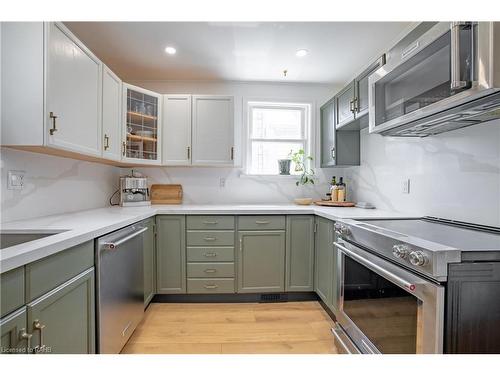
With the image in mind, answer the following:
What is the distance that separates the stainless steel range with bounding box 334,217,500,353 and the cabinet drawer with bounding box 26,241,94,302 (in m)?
1.46

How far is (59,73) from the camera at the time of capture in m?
1.48

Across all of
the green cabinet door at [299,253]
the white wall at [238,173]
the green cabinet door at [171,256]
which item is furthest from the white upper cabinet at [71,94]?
the green cabinet door at [299,253]

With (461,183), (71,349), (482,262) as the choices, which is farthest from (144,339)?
(461,183)

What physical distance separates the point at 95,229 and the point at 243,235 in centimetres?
137

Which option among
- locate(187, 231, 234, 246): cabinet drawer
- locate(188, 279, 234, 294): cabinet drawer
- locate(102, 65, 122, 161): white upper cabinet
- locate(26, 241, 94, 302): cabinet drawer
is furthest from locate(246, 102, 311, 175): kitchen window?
locate(26, 241, 94, 302): cabinet drawer

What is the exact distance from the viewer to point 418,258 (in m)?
1.00

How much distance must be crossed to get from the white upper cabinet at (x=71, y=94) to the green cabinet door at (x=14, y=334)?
97 cm

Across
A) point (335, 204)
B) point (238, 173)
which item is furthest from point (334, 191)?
point (238, 173)

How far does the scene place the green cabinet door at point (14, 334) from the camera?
79cm

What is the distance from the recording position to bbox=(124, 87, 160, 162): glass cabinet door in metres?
2.52

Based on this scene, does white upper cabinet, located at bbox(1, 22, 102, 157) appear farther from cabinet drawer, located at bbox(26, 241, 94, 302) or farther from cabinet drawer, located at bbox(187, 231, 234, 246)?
cabinet drawer, located at bbox(187, 231, 234, 246)

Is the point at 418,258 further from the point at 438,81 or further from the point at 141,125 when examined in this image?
the point at 141,125

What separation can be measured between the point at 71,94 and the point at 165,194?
5.18 ft

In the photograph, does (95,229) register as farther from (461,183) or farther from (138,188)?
(461,183)
